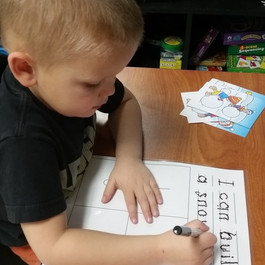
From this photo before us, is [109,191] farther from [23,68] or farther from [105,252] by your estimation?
[23,68]

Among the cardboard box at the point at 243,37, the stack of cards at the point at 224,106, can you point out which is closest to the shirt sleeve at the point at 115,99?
the stack of cards at the point at 224,106

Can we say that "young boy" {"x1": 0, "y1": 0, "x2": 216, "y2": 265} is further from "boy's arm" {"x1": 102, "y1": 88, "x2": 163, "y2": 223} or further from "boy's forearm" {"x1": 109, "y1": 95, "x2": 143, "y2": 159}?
"boy's forearm" {"x1": 109, "y1": 95, "x2": 143, "y2": 159}

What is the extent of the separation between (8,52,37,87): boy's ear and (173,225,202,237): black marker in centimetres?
27

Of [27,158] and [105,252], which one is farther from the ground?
[27,158]

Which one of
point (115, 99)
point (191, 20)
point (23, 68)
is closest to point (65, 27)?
point (23, 68)

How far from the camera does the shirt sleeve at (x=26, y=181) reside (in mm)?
494

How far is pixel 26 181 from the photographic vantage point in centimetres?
49

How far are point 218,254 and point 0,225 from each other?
1.09 feet

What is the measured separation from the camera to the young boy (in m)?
0.46

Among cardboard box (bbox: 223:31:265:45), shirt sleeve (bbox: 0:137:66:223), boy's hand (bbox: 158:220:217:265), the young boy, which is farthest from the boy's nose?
cardboard box (bbox: 223:31:265:45)

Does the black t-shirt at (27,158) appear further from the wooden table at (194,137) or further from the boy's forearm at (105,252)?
the wooden table at (194,137)

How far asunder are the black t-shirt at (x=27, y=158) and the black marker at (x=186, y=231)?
0.16m

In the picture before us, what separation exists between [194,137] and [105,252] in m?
0.30

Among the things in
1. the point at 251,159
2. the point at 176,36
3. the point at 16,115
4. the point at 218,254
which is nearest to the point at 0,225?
the point at 16,115
